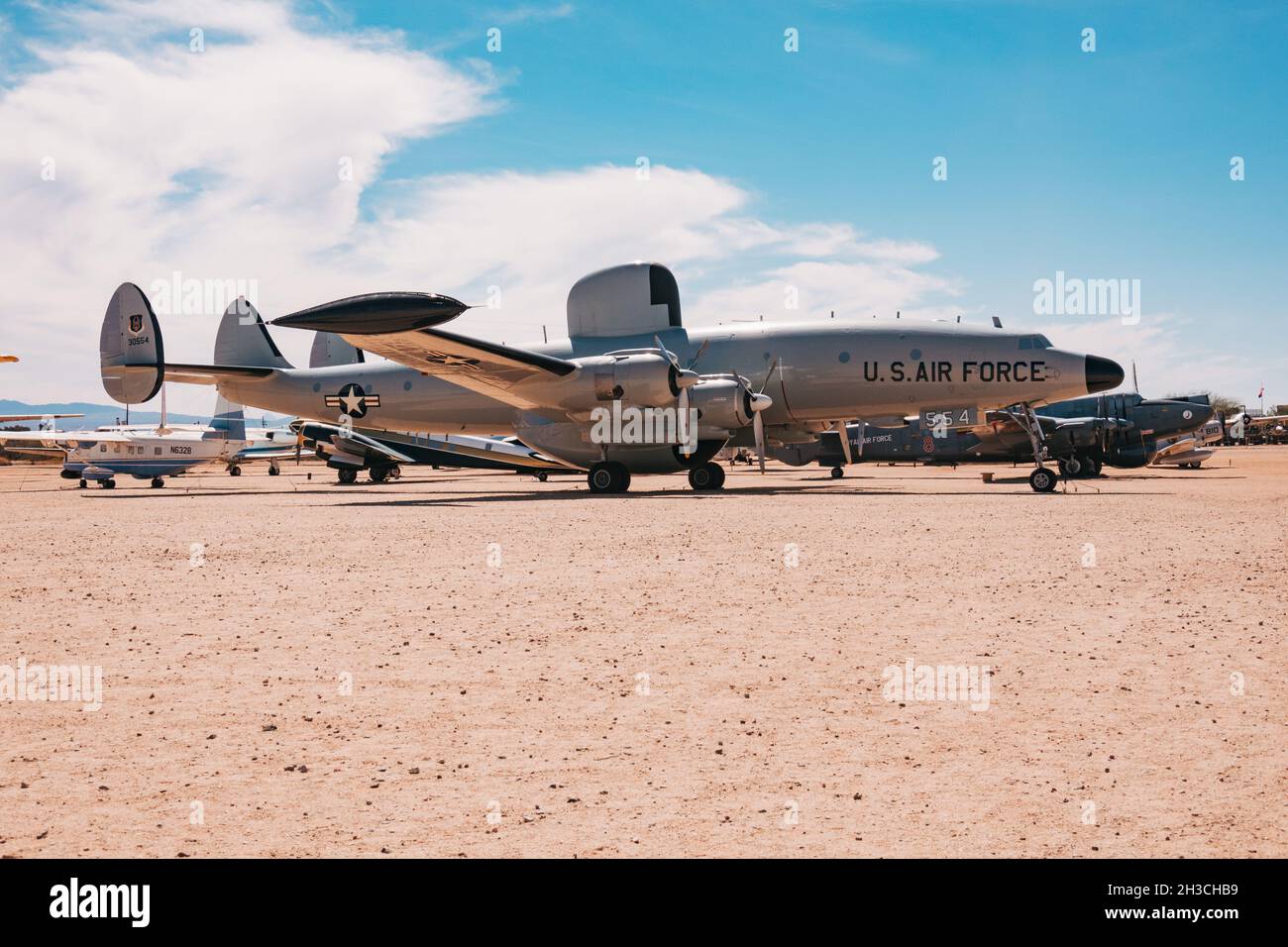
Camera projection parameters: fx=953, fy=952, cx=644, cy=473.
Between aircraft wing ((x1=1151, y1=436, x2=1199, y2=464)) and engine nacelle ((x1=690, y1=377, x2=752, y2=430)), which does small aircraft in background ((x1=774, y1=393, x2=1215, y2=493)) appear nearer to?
aircraft wing ((x1=1151, y1=436, x2=1199, y2=464))

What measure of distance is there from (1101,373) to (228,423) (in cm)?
4635

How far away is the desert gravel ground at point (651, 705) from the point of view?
3.90 meters

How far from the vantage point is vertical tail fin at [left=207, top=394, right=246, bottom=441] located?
2054 inches

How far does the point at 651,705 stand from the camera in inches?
224

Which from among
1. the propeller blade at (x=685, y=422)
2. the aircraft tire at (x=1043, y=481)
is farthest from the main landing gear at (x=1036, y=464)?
the propeller blade at (x=685, y=422)

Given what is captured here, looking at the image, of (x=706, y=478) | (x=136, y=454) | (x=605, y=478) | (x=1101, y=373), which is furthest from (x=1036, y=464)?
(x=136, y=454)

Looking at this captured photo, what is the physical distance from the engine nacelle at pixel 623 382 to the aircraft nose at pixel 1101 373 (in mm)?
10966

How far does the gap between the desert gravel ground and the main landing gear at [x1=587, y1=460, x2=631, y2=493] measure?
45.2 feet

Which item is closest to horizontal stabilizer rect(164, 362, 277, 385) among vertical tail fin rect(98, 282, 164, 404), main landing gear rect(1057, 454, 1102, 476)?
vertical tail fin rect(98, 282, 164, 404)

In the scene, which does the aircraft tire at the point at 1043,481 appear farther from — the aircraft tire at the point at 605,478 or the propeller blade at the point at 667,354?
the aircraft tire at the point at 605,478

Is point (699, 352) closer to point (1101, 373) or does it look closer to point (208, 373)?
point (1101, 373)

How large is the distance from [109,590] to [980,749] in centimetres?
888
